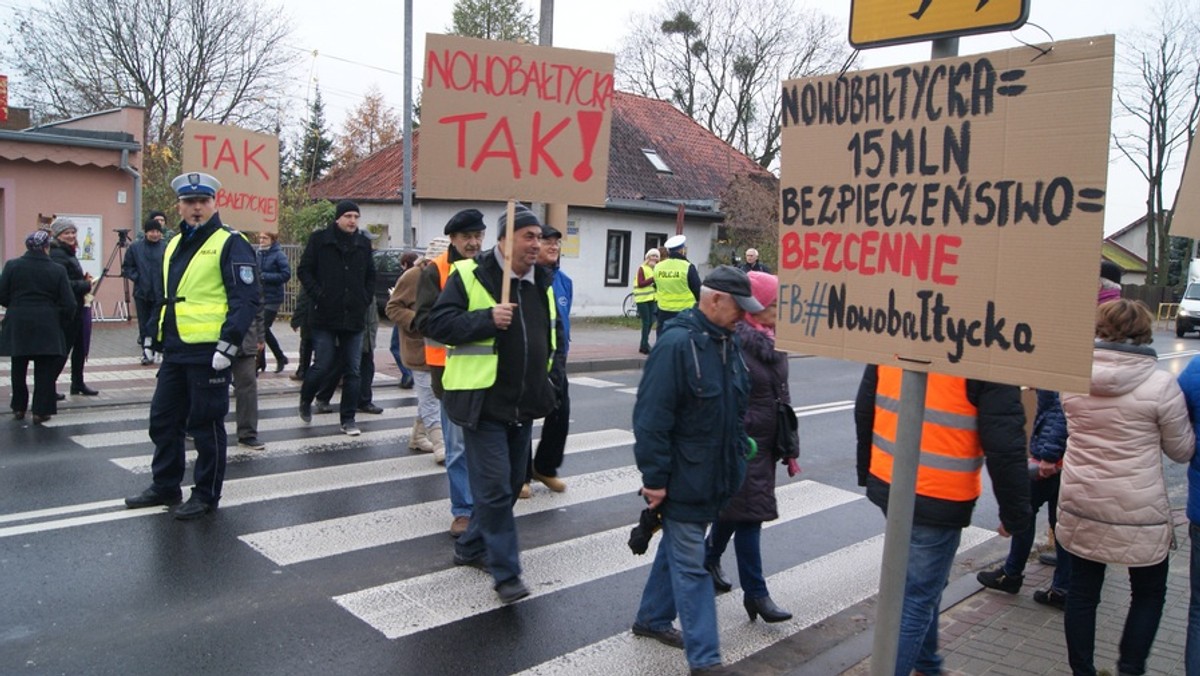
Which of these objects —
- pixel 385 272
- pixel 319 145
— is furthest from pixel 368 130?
pixel 385 272

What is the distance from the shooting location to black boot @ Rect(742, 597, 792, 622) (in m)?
4.95

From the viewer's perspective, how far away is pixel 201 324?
236 inches

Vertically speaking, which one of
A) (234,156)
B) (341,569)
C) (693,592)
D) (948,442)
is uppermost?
(234,156)

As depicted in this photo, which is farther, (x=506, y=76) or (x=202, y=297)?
(x=202, y=297)

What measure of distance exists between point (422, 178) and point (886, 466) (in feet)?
9.18

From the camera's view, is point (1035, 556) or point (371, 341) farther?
point (371, 341)

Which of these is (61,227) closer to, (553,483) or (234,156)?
(234,156)

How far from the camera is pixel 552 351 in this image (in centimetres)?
535

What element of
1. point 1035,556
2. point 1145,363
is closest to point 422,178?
point 1145,363

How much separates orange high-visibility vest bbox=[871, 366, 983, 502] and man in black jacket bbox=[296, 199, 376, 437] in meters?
6.10

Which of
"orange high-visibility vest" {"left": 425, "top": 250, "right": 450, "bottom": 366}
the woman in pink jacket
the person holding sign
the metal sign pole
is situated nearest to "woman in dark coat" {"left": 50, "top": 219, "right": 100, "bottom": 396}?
"orange high-visibility vest" {"left": 425, "top": 250, "right": 450, "bottom": 366}

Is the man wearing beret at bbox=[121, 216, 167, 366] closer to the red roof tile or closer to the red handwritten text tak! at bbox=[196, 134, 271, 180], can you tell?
the red handwritten text tak! at bbox=[196, 134, 271, 180]

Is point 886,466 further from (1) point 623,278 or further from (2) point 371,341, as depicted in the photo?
(1) point 623,278

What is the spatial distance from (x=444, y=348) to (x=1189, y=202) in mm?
4252
